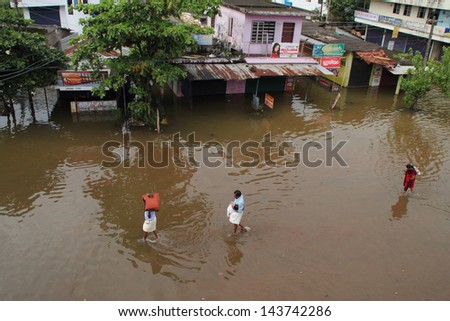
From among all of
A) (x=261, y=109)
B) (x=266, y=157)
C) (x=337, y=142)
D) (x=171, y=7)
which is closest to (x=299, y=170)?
(x=266, y=157)

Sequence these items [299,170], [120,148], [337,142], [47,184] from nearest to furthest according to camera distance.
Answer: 1. [47,184]
2. [299,170]
3. [120,148]
4. [337,142]

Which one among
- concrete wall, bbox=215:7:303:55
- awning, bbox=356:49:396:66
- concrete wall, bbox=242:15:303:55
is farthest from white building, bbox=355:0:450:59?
concrete wall, bbox=215:7:303:55

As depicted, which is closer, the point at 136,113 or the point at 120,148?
the point at 120,148

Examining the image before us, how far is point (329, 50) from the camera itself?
26.1 metres

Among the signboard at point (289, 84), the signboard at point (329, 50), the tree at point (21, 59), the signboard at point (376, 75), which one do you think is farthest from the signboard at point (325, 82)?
the tree at point (21, 59)

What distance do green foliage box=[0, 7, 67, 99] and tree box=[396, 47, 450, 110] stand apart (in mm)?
20650

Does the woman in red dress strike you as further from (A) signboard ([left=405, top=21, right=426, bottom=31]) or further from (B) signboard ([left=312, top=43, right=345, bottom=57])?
(A) signboard ([left=405, top=21, right=426, bottom=31])

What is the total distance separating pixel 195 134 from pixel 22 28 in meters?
10.6

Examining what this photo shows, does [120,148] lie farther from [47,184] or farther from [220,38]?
[220,38]

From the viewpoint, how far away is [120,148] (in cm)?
1728

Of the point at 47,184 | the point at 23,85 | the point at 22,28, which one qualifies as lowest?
the point at 47,184

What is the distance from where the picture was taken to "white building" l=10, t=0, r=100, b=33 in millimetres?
36031

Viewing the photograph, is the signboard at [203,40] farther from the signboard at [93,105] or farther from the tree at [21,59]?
the tree at [21,59]

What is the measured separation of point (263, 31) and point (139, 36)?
10.2 meters
